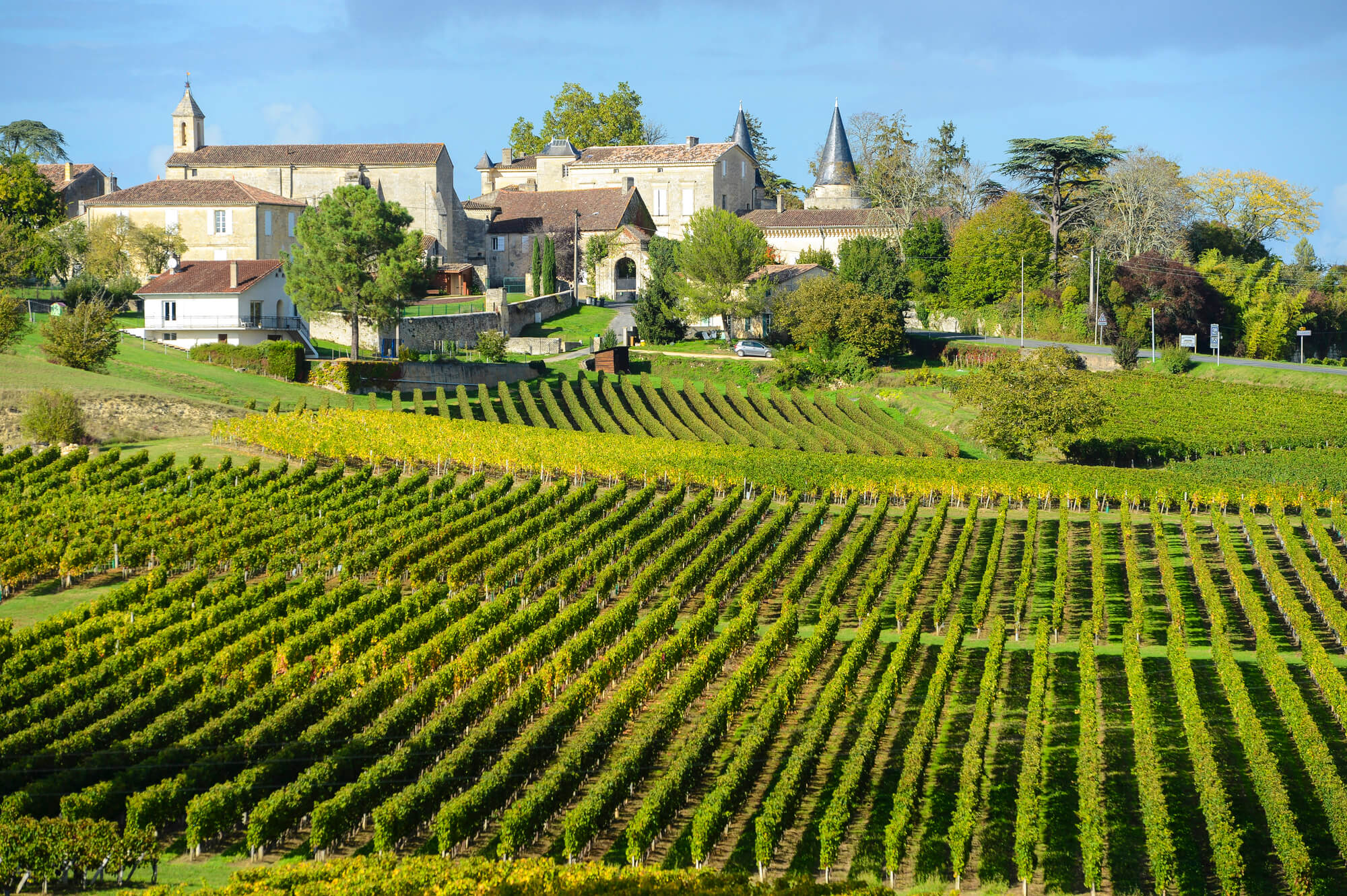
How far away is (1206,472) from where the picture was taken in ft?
143

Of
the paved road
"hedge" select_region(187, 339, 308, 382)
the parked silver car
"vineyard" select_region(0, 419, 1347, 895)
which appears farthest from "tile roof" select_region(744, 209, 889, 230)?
"vineyard" select_region(0, 419, 1347, 895)

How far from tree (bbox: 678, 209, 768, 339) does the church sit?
1505 cm

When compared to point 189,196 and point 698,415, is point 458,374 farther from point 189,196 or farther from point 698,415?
point 189,196

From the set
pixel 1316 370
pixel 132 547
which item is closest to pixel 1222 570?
pixel 132 547

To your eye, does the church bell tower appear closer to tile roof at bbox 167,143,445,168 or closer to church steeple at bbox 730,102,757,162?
tile roof at bbox 167,143,445,168

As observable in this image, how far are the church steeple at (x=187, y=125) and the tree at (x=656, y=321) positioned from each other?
29160 mm

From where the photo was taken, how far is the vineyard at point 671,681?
16.9m

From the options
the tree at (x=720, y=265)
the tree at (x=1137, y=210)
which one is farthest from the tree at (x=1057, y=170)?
the tree at (x=720, y=265)

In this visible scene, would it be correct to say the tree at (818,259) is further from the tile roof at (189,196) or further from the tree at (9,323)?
the tree at (9,323)

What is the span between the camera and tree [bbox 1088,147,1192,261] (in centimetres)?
7200

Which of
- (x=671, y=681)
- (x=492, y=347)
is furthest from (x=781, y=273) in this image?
(x=671, y=681)

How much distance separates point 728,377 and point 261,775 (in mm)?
44247

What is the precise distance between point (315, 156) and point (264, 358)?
26.6m

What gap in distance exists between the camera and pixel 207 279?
55.0 meters
